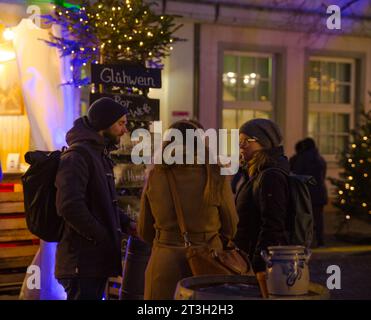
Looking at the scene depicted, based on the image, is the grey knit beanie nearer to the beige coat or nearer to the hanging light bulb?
the beige coat

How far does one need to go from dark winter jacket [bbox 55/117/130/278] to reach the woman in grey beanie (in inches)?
35.2

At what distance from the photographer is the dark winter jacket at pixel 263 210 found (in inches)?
163

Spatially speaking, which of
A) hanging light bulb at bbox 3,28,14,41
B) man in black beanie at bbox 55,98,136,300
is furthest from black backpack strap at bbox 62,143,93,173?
hanging light bulb at bbox 3,28,14,41

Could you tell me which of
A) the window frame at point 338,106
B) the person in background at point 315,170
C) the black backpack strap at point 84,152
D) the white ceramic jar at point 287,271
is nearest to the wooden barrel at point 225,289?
the white ceramic jar at point 287,271

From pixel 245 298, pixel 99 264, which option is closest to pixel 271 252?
pixel 245 298

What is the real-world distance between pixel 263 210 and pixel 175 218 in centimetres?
54

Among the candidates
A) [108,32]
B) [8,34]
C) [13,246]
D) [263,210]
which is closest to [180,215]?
[263,210]

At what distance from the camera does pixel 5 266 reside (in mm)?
7238

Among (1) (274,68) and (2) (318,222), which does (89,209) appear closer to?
(2) (318,222)

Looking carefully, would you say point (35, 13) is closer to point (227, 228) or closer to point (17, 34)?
point (17, 34)

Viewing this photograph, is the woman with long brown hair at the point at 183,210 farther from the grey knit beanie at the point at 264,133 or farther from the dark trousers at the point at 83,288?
the dark trousers at the point at 83,288

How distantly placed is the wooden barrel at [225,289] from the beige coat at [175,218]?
0.40 metres

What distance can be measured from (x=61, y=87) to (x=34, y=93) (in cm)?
30

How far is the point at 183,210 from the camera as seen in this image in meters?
4.12
